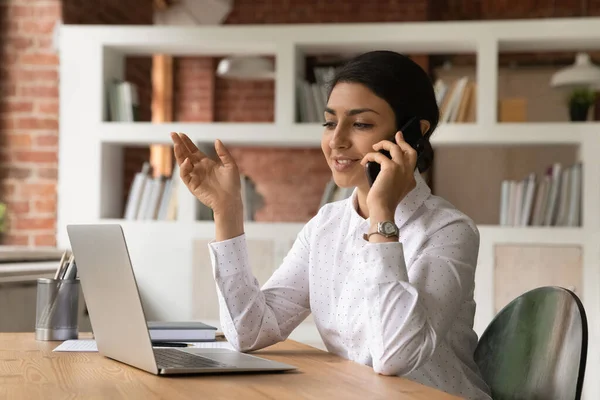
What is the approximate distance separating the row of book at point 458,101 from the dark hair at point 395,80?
2.28m

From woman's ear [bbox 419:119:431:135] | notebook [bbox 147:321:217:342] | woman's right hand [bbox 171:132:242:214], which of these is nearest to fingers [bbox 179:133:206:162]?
woman's right hand [bbox 171:132:242:214]

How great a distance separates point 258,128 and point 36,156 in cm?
121

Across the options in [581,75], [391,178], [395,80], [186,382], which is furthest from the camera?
[581,75]

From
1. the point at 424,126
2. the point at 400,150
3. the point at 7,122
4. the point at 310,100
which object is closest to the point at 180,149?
the point at 400,150

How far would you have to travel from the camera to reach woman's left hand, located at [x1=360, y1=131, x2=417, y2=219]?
167 cm

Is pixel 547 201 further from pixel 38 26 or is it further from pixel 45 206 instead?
pixel 38 26

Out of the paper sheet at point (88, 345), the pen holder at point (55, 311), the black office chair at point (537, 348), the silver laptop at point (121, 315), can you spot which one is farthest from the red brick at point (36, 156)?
the black office chair at point (537, 348)

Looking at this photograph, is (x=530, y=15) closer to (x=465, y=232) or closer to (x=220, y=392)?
(x=465, y=232)

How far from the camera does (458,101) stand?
13.9 feet

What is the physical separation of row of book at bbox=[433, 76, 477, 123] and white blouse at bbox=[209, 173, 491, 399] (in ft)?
7.45

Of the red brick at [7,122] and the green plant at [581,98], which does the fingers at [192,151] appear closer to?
the green plant at [581,98]

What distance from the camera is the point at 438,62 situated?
8.00m

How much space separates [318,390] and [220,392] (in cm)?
15

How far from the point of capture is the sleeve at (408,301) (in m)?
1.54
